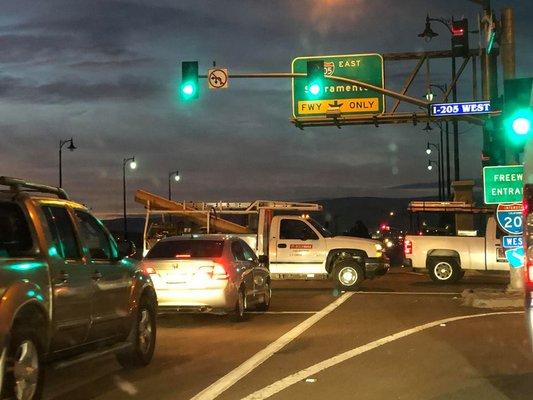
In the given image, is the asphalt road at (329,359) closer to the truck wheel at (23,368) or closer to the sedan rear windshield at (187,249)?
the truck wheel at (23,368)

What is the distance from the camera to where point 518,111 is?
13.5 meters

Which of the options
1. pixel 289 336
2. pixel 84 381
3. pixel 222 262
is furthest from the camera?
pixel 222 262

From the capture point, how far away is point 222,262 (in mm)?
13445

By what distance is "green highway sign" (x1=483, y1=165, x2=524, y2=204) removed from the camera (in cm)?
1649

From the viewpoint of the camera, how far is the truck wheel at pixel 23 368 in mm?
6359

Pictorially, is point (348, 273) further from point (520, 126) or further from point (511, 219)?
point (520, 126)

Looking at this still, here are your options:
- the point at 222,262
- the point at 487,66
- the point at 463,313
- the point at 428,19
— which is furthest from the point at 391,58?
the point at 222,262

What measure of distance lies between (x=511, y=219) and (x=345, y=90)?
37.6 ft

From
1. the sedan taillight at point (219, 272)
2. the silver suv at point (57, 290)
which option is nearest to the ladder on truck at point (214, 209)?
the sedan taillight at point (219, 272)

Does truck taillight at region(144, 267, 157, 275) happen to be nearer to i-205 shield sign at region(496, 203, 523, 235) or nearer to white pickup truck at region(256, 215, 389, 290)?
i-205 shield sign at region(496, 203, 523, 235)

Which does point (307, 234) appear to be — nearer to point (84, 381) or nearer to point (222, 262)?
point (222, 262)

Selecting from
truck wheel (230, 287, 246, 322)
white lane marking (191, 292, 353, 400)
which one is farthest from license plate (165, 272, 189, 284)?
white lane marking (191, 292, 353, 400)

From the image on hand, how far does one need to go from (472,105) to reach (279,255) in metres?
6.50

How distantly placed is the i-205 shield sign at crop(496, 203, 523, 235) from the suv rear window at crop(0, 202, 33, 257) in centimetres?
1178
